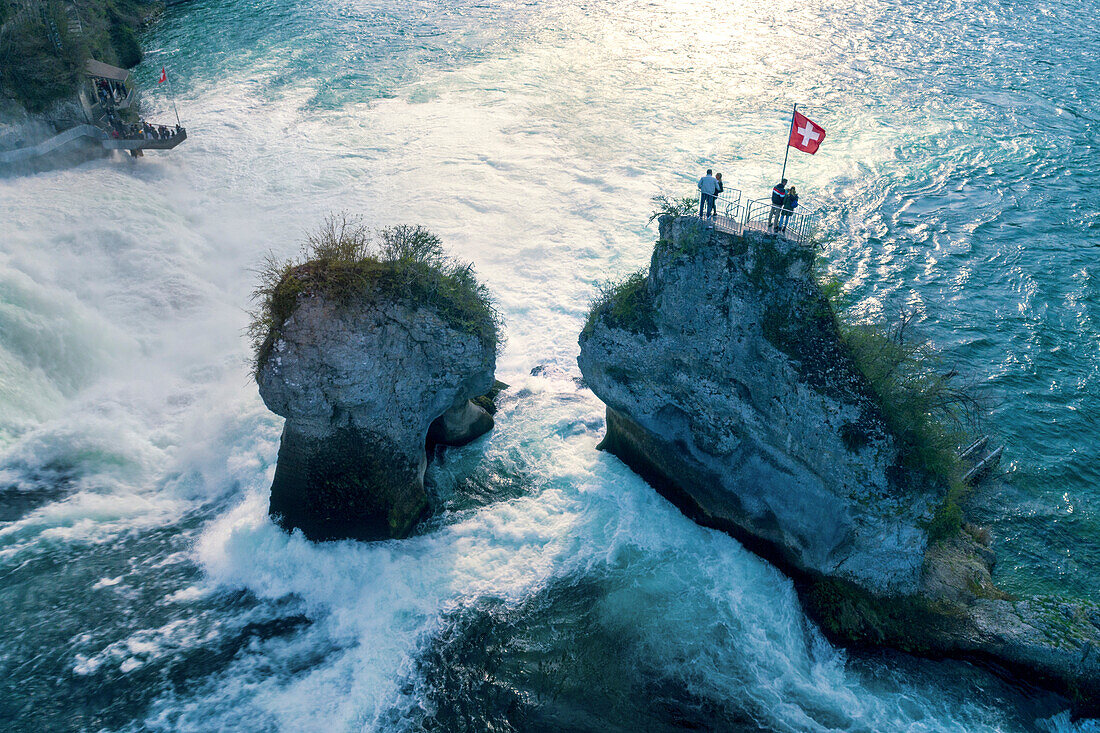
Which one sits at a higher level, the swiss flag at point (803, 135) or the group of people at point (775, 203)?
the swiss flag at point (803, 135)

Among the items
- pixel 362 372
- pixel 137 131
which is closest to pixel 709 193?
pixel 362 372

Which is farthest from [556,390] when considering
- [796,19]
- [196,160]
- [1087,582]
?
[796,19]

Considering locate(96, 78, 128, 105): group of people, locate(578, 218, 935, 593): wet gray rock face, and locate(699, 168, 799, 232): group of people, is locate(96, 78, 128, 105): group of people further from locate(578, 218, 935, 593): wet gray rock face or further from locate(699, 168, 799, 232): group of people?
locate(699, 168, 799, 232): group of people

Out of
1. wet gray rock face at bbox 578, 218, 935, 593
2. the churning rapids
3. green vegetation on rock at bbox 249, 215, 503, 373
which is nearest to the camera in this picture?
the churning rapids

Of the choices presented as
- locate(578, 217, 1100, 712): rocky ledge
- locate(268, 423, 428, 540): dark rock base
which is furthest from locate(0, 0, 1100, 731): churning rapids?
locate(578, 217, 1100, 712): rocky ledge

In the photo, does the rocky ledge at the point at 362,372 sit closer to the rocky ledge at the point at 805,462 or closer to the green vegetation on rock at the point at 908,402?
the rocky ledge at the point at 805,462

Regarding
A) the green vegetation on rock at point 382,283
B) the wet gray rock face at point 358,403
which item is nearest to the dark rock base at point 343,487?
the wet gray rock face at point 358,403
